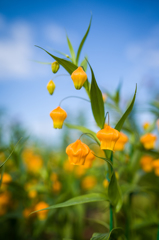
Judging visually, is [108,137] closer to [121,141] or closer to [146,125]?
[121,141]

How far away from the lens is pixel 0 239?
1.46 m

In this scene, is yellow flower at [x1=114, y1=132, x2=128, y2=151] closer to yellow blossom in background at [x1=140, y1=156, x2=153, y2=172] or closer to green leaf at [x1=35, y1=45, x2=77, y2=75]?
yellow blossom in background at [x1=140, y1=156, x2=153, y2=172]

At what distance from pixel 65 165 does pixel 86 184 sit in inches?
14.5

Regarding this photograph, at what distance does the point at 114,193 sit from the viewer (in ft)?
2.16

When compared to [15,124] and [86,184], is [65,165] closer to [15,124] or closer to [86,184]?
[86,184]

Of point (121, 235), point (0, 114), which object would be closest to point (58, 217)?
point (121, 235)

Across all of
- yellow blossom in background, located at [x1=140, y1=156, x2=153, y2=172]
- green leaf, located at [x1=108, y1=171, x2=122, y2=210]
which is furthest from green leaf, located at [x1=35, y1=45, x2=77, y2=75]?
yellow blossom in background, located at [x1=140, y1=156, x2=153, y2=172]

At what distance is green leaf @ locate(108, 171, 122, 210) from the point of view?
0.63 metres

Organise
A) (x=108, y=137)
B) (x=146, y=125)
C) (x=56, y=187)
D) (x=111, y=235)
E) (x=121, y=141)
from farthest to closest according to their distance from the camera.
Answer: (x=56, y=187) < (x=146, y=125) < (x=121, y=141) < (x=111, y=235) < (x=108, y=137)

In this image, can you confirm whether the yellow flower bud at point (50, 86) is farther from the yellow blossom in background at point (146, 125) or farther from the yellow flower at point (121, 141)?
the yellow blossom in background at point (146, 125)

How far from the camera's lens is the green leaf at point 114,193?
63 centimetres

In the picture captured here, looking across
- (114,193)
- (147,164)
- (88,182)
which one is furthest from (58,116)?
(88,182)

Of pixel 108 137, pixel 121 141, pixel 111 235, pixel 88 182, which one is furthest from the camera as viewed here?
pixel 88 182

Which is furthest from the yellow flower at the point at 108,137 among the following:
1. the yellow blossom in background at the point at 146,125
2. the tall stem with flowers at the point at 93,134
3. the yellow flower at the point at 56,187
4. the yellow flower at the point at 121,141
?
the yellow flower at the point at 56,187
